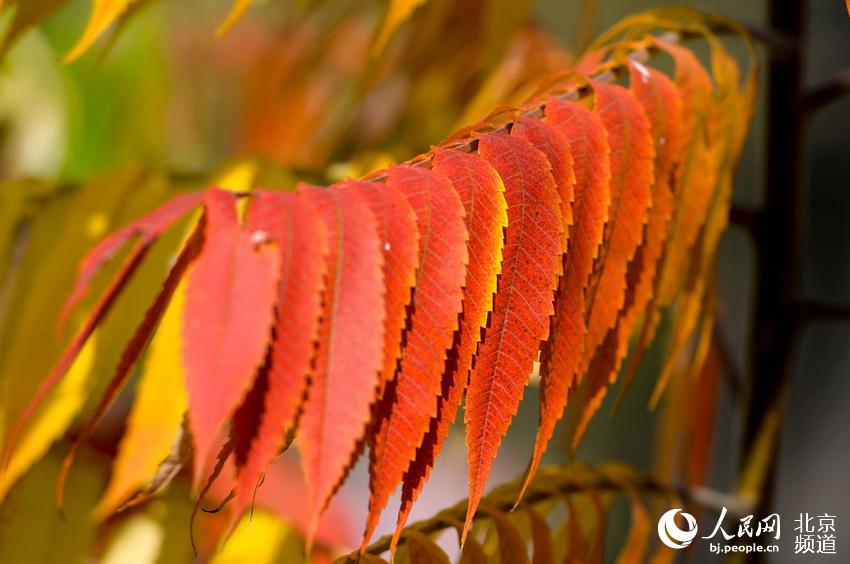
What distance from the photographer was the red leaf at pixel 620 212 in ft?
1.54

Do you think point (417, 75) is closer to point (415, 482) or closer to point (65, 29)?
point (65, 29)

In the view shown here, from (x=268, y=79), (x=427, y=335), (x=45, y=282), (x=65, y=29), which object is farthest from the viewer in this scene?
(x=268, y=79)

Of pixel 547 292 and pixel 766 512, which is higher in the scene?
pixel 547 292

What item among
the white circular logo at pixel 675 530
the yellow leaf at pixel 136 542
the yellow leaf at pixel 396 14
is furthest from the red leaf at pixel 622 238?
the yellow leaf at pixel 136 542

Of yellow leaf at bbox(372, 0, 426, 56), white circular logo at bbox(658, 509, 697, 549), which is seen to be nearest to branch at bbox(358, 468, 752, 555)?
white circular logo at bbox(658, 509, 697, 549)

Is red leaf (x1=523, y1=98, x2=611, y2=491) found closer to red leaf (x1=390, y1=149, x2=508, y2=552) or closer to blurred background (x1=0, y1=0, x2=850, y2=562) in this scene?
red leaf (x1=390, y1=149, x2=508, y2=552)

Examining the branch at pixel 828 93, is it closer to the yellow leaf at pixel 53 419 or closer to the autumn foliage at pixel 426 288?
the autumn foliage at pixel 426 288

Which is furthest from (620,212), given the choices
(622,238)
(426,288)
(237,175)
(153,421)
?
(237,175)

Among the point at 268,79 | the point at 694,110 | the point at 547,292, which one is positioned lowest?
the point at 547,292

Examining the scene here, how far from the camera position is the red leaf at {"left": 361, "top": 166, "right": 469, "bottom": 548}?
1.29 ft

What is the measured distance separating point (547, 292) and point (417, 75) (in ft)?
2.23

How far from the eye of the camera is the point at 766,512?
2.40 feet

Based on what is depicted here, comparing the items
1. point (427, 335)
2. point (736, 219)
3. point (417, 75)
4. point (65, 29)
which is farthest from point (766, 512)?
point (65, 29)

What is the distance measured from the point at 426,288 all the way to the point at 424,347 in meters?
0.02
